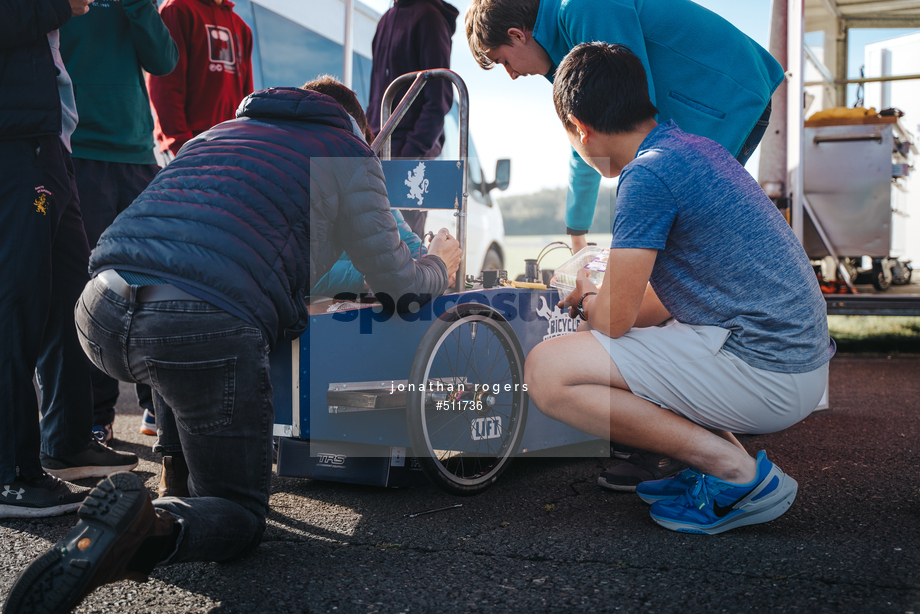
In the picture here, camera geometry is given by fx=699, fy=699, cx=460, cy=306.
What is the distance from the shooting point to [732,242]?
1.85m

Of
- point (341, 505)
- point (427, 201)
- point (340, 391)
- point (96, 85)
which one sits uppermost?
point (96, 85)

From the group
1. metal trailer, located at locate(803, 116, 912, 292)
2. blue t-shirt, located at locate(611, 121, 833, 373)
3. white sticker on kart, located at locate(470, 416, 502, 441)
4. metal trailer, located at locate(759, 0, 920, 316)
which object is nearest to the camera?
blue t-shirt, located at locate(611, 121, 833, 373)

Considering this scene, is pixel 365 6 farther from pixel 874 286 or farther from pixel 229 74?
pixel 874 286

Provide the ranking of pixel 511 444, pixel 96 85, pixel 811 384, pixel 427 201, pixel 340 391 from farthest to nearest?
pixel 96 85 → pixel 427 201 → pixel 511 444 → pixel 340 391 → pixel 811 384

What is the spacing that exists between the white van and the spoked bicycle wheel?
1.96 m

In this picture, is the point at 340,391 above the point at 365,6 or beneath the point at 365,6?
beneath

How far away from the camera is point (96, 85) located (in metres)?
2.92

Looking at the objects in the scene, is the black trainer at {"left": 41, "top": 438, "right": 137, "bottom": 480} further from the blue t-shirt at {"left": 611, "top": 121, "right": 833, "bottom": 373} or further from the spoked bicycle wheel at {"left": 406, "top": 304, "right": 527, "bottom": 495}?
the blue t-shirt at {"left": 611, "top": 121, "right": 833, "bottom": 373}

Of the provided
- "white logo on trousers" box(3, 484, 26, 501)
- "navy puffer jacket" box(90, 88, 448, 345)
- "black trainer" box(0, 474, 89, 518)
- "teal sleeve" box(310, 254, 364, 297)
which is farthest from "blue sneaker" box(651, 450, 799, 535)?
"white logo on trousers" box(3, 484, 26, 501)

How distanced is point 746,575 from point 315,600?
3.30 ft

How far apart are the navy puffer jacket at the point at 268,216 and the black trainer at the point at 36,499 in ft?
2.83

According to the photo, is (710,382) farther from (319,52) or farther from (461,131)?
(319,52)

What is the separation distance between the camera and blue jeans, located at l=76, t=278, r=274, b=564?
161 cm

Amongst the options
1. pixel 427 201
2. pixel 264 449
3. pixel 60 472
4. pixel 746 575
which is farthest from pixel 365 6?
pixel 746 575
